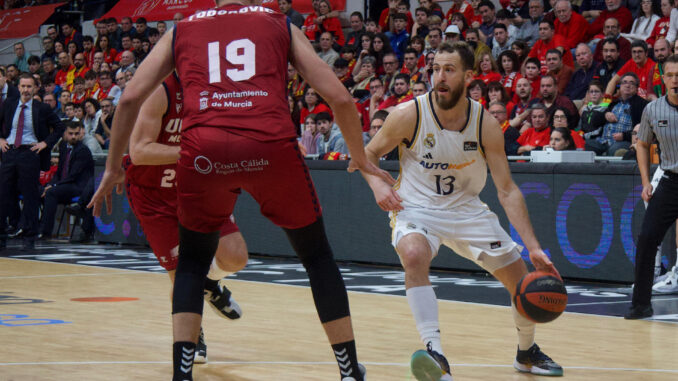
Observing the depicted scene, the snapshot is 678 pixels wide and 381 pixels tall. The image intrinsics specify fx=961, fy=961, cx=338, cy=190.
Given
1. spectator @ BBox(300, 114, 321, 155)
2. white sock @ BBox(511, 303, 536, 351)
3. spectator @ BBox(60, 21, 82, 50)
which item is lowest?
spectator @ BBox(60, 21, 82, 50)

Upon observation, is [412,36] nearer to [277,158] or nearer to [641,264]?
[641,264]

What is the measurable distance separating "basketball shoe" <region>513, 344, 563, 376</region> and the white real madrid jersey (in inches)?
37.2

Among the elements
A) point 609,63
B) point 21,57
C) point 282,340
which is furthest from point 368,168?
point 21,57

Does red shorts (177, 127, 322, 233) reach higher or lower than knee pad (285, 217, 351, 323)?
higher

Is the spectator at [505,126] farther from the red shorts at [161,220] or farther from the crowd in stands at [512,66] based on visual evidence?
the red shorts at [161,220]

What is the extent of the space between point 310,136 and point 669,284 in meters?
6.55

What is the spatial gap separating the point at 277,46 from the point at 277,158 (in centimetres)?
49

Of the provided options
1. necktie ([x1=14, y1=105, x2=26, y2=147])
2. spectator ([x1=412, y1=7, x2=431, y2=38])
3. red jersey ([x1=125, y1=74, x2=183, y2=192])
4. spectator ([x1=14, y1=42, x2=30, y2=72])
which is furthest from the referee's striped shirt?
spectator ([x1=14, y1=42, x2=30, y2=72])

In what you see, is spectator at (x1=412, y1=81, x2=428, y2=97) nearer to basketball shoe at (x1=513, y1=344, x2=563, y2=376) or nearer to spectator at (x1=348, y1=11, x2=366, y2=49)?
spectator at (x1=348, y1=11, x2=366, y2=49)

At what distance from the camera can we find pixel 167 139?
18.7 feet

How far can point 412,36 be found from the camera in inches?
642

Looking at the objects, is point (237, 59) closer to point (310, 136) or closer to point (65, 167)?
point (310, 136)

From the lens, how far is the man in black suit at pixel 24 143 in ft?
46.0

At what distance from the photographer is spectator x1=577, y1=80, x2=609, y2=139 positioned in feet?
39.4
